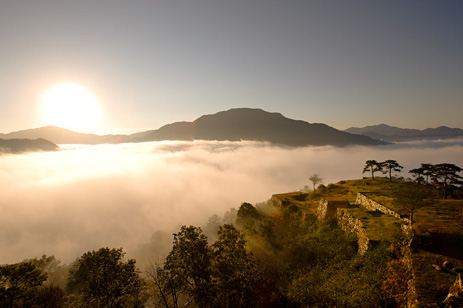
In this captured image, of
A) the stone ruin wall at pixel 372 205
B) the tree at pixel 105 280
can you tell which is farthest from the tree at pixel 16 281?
the stone ruin wall at pixel 372 205

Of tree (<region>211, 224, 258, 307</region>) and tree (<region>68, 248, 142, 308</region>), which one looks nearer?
tree (<region>68, 248, 142, 308</region>)

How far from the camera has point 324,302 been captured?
21.4m

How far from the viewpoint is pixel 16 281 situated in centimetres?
2250

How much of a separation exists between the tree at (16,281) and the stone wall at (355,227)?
42005mm

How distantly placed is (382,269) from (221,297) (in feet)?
60.7

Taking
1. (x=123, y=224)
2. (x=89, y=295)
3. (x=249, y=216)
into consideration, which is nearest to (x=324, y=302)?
(x=89, y=295)

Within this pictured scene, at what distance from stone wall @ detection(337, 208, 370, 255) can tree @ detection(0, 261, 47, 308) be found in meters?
42.0

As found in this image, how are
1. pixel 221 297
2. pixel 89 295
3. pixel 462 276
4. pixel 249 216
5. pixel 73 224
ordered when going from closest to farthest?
pixel 462 276, pixel 89 295, pixel 221 297, pixel 249 216, pixel 73 224

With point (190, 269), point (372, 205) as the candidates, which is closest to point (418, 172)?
point (372, 205)

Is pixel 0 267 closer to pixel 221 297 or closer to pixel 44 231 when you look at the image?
→ pixel 221 297

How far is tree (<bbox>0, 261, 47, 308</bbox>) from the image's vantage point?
2216 cm

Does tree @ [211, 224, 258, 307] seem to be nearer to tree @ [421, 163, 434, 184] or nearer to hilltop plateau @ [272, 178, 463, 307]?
hilltop plateau @ [272, 178, 463, 307]

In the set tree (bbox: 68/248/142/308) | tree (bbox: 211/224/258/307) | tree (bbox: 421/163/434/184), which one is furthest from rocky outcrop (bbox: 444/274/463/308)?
tree (bbox: 421/163/434/184)

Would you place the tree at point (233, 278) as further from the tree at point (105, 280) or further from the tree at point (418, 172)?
the tree at point (418, 172)
